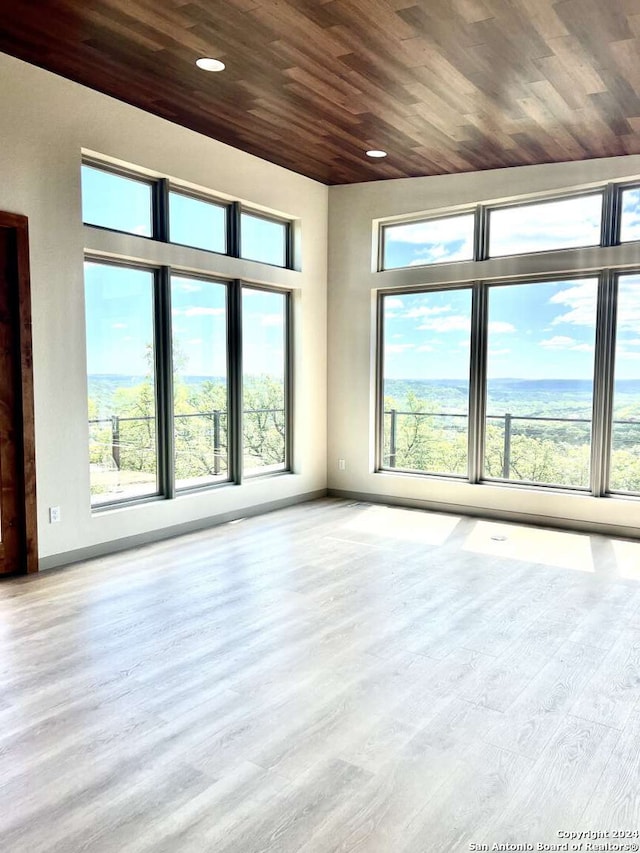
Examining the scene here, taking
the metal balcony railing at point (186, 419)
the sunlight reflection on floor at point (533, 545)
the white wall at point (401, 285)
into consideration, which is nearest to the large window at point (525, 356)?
the white wall at point (401, 285)

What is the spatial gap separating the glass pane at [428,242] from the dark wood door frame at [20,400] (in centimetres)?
372

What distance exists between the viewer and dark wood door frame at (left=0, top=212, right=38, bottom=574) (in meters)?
4.14

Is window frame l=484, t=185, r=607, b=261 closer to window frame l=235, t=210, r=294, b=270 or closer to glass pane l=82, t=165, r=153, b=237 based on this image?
window frame l=235, t=210, r=294, b=270

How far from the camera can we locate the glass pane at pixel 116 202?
463 cm

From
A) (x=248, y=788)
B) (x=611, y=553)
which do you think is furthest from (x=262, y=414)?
(x=248, y=788)

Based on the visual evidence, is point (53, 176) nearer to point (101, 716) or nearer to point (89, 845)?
point (101, 716)

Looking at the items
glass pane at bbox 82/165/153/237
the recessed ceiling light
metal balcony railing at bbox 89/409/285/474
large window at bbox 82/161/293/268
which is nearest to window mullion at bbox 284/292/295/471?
metal balcony railing at bbox 89/409/285/474

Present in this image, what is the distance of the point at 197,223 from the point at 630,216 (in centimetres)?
375

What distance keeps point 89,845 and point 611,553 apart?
431 centimetres

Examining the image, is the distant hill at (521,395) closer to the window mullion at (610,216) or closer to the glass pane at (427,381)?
the glass pane at (427,381)

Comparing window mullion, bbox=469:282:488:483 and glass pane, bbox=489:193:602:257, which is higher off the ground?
glass pane, bbox=489:193:602:257

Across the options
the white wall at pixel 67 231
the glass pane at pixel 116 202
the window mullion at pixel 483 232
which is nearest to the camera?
the white wall at pixel 67 231

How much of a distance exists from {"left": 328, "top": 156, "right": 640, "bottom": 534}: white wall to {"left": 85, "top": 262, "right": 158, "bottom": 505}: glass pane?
2390 millimetres

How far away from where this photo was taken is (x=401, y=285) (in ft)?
21.3
